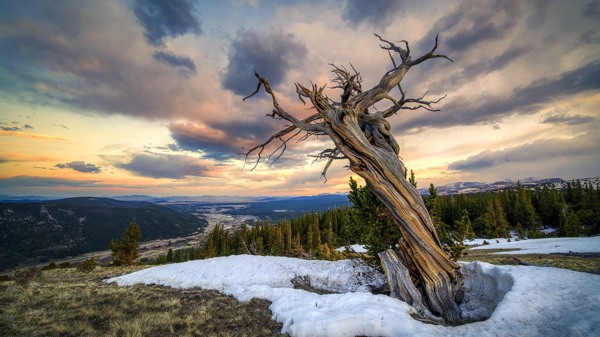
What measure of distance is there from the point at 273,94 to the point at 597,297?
10.1m

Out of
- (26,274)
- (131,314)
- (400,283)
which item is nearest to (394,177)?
(400,283)

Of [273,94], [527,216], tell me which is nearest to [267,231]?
[527,216]

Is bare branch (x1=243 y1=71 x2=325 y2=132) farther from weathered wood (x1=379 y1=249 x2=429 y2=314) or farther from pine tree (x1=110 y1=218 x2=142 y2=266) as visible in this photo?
pine tree (x1=110 y1=218 x2=142 y2=266)

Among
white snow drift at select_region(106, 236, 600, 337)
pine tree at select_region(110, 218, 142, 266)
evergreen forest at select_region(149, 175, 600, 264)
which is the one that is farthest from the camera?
pine tree at select_region(110, 218, 142, 266)

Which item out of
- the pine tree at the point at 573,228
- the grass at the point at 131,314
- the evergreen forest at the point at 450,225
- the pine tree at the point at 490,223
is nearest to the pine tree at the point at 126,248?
the evergreen forest at the point at 450,225

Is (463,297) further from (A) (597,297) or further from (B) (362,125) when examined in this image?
(B) (362,125)

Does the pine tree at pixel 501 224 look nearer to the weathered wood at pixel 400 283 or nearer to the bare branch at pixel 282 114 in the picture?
the weathered wood at pixel 400 283

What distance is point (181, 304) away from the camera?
9.41 m

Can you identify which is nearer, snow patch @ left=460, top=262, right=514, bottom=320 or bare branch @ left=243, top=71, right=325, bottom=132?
snow patch @ left=460, top=262, right=514, bottom=320

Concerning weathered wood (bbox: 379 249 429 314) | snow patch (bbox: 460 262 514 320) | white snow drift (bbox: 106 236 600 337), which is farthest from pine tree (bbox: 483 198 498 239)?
weathered wood (bbox: 379 249 429 314)

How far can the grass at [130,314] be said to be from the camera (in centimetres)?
672

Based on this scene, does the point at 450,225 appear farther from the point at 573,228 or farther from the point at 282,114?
the point at 573,228

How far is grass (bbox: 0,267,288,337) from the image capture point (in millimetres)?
6719

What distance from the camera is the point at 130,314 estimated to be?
323 inches
